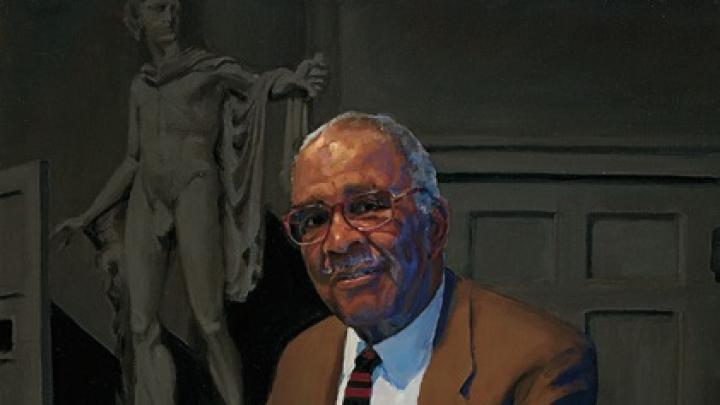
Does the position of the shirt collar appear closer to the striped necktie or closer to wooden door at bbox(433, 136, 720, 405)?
the striped necktie

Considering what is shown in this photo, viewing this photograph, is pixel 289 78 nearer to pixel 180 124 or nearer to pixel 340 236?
pixel 180 124

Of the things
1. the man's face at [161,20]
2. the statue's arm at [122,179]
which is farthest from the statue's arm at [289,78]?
the statue's arm at [122,179]

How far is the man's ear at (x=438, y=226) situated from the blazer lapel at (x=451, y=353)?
64 mm

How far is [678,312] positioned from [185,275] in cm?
131

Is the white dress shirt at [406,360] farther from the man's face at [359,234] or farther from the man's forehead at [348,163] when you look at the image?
the man's forehead at [348,163]

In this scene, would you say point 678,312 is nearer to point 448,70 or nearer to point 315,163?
point 448,70

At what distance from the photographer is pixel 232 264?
118 inches

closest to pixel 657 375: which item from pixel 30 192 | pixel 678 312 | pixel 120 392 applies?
pixel 678 312

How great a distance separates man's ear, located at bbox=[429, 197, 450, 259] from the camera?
4.02 ft

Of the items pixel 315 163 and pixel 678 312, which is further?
pixel 678 312

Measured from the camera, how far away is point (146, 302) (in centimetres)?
303

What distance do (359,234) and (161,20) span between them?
196cm

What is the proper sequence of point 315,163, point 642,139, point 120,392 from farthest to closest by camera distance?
1. point 120,392
2. point 642,139
3. point 315,163

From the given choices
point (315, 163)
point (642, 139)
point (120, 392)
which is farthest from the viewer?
point (120, 392)
